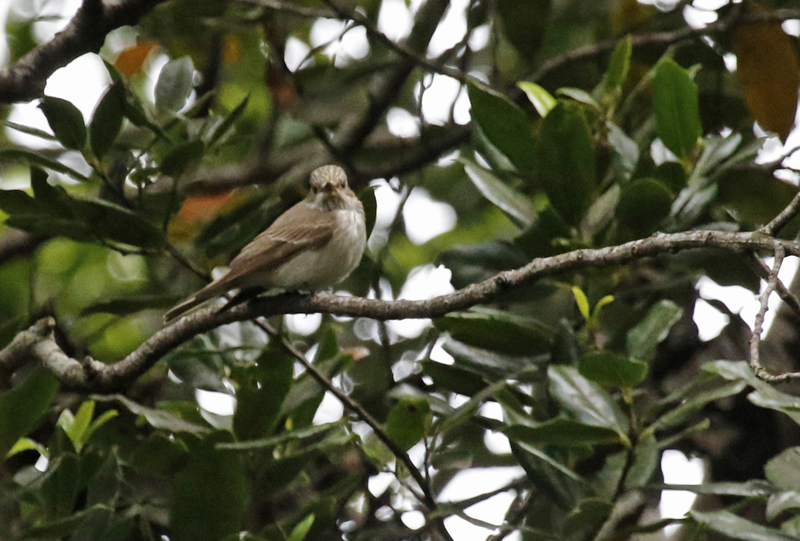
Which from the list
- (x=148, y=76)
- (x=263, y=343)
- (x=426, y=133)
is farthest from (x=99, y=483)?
(x=148, y=76)

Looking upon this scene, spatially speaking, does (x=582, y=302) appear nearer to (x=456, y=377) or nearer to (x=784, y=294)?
(x=456, y=377)

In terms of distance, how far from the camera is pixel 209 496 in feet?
9.00

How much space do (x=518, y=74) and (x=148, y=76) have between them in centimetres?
265

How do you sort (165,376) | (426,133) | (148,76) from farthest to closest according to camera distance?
(148,76)
(426,133)
(165,376)

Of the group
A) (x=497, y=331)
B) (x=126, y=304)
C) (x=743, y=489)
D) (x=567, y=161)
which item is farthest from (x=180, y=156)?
(x=743, y=489)

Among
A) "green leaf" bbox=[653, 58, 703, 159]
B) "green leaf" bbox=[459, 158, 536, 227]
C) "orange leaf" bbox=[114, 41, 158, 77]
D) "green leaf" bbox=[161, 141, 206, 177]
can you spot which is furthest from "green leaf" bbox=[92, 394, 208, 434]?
"orange leaf" bbox=[114, 41, 158, 77]

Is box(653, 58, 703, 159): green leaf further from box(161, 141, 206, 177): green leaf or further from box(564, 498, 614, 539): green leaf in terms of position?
box(161, 141, 206, 177): green leaf

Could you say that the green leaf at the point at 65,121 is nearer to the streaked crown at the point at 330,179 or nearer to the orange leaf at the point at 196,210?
the streaked crown at the point at 330,179

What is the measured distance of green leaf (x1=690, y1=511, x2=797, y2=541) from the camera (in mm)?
2396

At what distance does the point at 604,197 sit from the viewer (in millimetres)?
3344

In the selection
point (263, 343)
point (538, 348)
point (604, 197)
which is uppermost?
point (604, 197)

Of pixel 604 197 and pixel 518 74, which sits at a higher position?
pixel 604 197

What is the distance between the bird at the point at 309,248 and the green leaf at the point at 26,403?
79 centimetres

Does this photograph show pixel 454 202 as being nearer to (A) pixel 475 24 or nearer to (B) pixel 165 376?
(A) pixel 475 24
